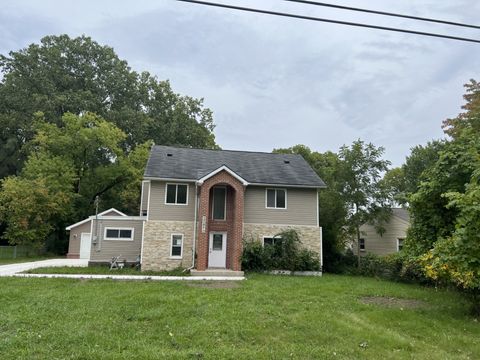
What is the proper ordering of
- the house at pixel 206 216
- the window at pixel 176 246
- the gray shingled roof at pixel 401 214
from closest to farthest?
1. the house at pixel 206 216
2. the window at pixel 176 246
3. the gray shingled roof at pixel 401 214

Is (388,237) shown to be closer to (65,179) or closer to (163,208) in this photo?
(163,208)

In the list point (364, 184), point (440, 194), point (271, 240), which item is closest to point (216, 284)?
point (271, 240)

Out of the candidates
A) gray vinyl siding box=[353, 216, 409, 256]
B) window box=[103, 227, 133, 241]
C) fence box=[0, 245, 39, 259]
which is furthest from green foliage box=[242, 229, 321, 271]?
fence box=[0, 245, 39, 259]

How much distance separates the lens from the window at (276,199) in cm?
2025

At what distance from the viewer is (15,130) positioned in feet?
121

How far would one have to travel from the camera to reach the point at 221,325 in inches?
314

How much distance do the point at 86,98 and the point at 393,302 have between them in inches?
1514

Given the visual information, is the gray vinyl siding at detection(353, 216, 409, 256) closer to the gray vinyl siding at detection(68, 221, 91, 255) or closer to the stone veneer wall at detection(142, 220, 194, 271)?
the stone veneer wall at detection(142, 220, 194, 271)

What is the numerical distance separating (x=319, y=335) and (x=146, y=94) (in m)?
42.4

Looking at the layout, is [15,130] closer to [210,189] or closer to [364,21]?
[210,189]

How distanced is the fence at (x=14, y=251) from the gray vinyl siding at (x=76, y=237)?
4.35 metres

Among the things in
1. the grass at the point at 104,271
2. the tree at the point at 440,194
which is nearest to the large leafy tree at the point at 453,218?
the tree at the point at 440,194

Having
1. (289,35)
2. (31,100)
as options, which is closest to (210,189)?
(289,35)

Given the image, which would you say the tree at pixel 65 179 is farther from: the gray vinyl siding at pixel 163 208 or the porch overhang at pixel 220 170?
the porch overhang at pixel 220 170
